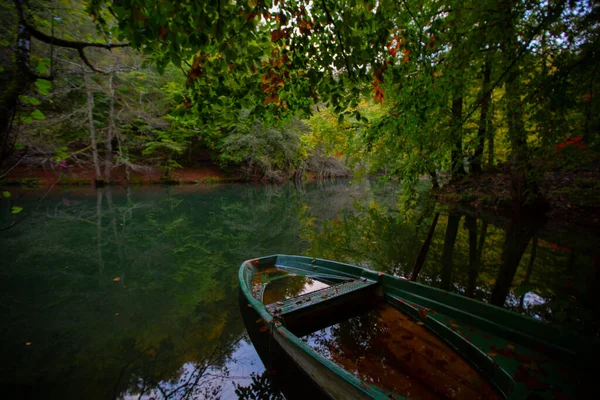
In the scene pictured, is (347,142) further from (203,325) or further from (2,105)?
(2,105)

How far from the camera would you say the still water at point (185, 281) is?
2771 millimetres

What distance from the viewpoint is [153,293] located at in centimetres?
463

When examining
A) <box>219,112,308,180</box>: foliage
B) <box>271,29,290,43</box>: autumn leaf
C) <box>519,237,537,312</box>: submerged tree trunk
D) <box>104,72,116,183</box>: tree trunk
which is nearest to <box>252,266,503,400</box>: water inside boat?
<box>519,237,537,312</box>: submerged tree trunk

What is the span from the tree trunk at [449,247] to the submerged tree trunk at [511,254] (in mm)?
749

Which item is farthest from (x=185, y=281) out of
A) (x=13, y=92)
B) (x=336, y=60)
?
(x=336, y=60)

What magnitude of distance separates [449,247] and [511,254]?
1353 millimetres

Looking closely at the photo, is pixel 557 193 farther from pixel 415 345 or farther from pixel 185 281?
pixel 185 281

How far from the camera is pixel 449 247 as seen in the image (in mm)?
7117

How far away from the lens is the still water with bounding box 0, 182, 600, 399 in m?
2.77

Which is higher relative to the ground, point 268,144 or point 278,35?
point 268,144

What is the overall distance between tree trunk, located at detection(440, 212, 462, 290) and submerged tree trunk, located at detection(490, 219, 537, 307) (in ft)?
2.46

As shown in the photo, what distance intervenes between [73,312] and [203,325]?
2.17 m

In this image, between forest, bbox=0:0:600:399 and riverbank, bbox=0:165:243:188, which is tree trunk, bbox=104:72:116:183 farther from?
forest, bbox=0:0:600:399

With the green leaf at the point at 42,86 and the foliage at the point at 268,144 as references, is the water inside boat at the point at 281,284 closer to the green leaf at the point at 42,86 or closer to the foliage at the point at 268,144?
the green leaf at the point at 42,86
